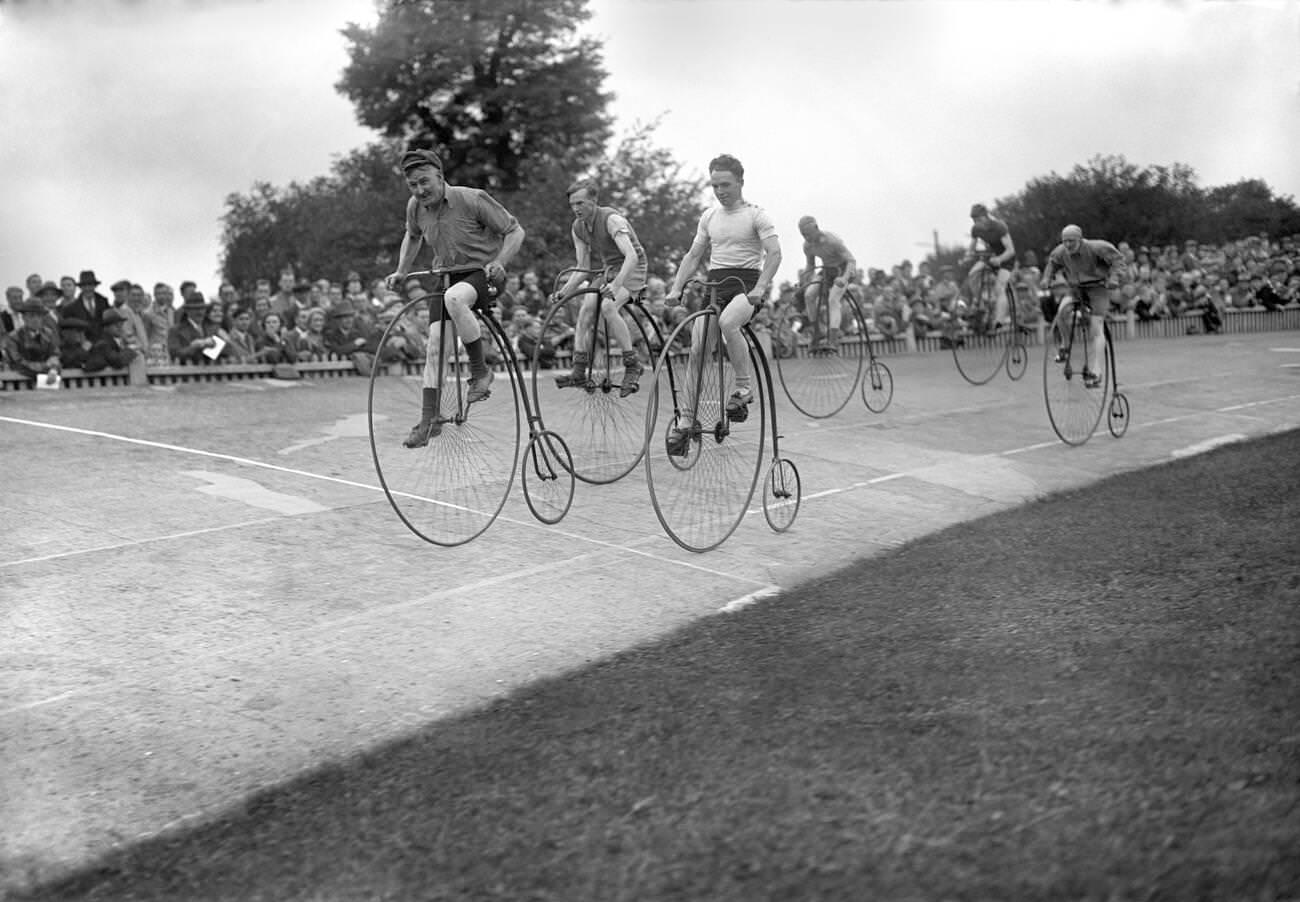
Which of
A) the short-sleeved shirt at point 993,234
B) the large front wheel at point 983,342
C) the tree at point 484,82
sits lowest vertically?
the large front wheel at point 983,342

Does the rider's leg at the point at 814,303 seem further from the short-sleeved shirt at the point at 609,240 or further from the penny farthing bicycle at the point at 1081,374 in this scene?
the short-sleeved shirt at the point at 609,240

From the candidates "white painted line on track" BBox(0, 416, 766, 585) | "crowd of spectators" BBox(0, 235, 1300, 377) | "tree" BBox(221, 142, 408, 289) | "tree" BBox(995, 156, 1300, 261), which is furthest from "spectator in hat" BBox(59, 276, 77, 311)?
"tree" BBox(995, 156, 1300, 261)

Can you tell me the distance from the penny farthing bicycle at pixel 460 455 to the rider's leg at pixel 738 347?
1202 mm

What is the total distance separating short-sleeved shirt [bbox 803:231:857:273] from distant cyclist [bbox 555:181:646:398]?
4624 millimetres

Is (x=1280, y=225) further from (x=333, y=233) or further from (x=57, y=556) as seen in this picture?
(x=57, y=556)

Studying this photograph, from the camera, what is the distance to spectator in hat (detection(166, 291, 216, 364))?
19.7 metres

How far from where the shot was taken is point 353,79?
51.2 metres

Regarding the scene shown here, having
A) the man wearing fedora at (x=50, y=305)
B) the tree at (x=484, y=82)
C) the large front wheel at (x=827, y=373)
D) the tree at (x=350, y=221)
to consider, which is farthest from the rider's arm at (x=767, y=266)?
the tree at (x=484, y=82)

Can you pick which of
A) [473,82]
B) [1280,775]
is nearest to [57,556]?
[1280,775]

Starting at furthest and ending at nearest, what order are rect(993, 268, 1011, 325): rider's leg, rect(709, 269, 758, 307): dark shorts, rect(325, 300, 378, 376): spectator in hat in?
1. rect(325, 300, 378, 376): spectator in hat
2. rect(993, 268, 1011, 325): rider's leg
3. rect(709, 269, 758, 307): dark shorts

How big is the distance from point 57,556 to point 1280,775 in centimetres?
689

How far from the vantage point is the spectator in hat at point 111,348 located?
60.1ft

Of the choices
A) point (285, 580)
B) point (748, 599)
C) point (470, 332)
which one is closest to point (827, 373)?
point (470, 332)

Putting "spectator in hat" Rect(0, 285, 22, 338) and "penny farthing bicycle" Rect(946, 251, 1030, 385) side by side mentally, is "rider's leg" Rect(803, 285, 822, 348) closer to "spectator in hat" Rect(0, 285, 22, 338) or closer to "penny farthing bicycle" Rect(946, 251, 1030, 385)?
"penny farthing bicycle" Rect(946, 251, 1030, 385)
